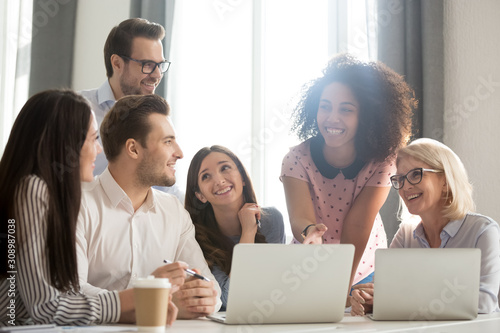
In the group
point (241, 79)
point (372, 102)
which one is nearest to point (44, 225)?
point (372, 102)

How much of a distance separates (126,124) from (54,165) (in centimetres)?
Answer: 63

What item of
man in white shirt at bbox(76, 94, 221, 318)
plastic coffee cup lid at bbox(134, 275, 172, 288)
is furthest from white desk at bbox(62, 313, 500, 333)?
man in white shirt at bbox(76, 94, 221, 318)

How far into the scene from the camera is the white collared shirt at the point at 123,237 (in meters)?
1.86

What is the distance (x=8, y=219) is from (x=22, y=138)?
7.9 inches

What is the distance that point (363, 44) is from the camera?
321 cm

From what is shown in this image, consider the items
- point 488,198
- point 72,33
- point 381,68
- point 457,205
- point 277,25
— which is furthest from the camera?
point 72,33

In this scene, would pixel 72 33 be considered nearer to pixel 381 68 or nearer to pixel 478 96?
pixel 381 68

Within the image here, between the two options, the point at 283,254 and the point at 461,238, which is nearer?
the point at 283,254

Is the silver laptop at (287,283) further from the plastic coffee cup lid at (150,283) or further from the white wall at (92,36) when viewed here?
the white wall at (92,36)

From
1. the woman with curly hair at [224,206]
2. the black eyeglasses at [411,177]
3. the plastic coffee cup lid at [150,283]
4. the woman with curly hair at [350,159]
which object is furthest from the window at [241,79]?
the plastic coffee cup lid at [150,283]

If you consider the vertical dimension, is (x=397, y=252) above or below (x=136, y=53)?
below

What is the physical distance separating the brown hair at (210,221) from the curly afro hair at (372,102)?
0.44m

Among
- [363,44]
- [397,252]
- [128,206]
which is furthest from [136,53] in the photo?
[397,252]

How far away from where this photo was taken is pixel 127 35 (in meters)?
2.72
